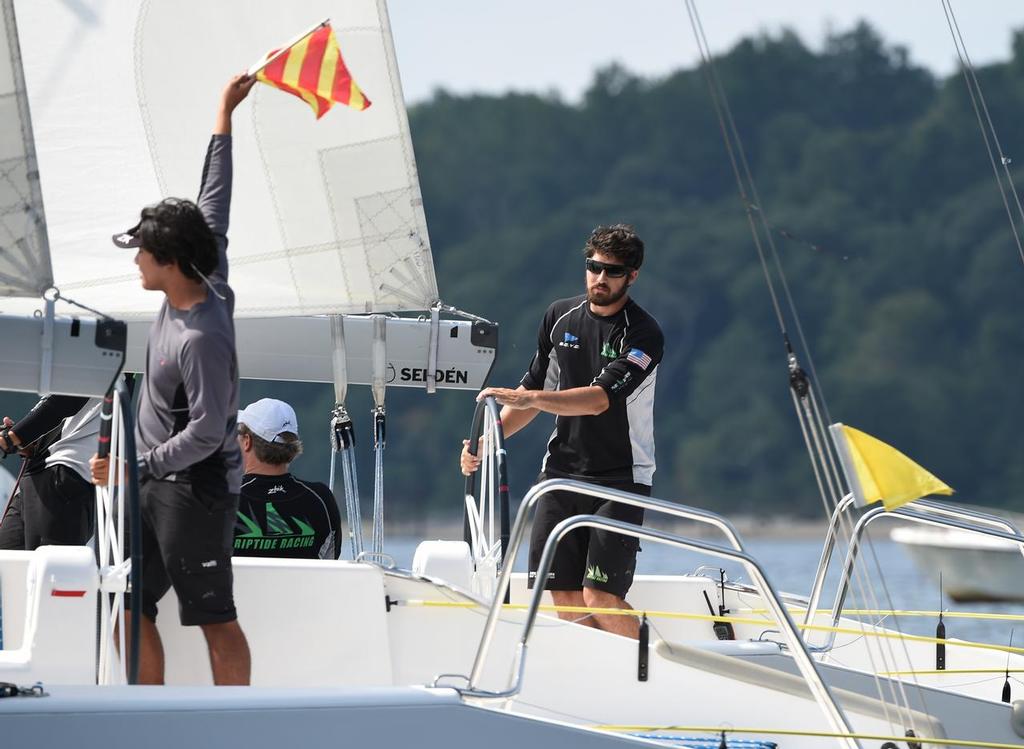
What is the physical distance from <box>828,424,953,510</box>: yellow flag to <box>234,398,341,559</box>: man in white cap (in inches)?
63.8

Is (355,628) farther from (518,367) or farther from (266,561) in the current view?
(518,367)

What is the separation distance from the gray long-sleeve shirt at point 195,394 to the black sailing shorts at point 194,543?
37 mm

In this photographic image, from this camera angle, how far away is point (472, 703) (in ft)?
A: 11.8

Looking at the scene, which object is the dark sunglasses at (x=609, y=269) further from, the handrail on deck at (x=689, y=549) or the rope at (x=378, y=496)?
the handrail on deck at (x=689, y=549)

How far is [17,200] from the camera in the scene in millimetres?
4035

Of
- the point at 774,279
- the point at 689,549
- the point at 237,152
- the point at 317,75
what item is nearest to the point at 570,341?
the point at 237,152

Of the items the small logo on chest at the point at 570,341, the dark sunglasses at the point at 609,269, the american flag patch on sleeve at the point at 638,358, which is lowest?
the american flag patch on sleeve at the point at 638,358

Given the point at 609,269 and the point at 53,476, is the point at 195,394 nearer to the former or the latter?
the point at 53,476

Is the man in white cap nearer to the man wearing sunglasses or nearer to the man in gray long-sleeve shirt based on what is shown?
the man wearing sunglasses

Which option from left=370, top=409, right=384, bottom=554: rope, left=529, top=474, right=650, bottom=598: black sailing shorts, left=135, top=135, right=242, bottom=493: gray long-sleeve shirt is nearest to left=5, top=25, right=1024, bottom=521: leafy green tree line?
left=370, top=409, right=384, bottom=554: rope

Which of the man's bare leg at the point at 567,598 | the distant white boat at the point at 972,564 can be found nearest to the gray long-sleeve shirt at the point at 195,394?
the man's bare leg at the point at 567,598

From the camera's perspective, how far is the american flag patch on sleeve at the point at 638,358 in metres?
5.00

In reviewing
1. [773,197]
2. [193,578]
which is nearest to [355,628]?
[193,578]

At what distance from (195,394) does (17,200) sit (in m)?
0.78
